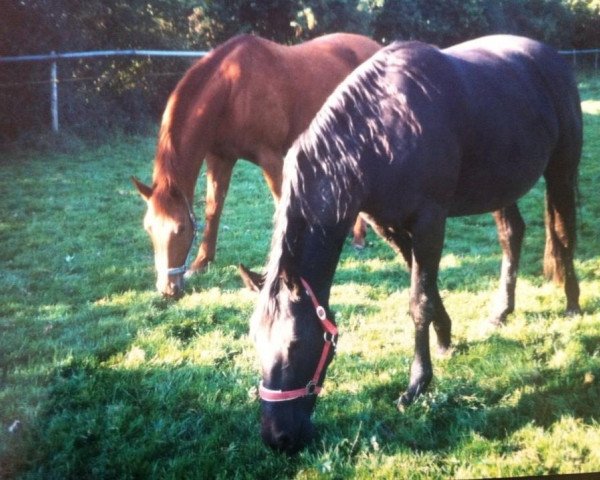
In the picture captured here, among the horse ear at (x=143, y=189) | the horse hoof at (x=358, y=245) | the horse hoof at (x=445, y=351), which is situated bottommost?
the horse hoof at (x=445, y=351)

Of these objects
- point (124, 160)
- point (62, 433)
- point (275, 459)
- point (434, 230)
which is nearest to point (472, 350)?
point (434, 230)

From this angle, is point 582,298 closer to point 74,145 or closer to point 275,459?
point 275,459

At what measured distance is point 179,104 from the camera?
215cm

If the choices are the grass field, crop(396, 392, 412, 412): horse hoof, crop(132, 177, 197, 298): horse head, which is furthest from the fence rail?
crop(396, 392, 412, 412): horse hoof

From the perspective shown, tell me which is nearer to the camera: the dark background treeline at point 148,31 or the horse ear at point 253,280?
the horse ear at point 253,280

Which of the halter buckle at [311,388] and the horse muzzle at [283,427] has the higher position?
the halter buckle at [311,388]

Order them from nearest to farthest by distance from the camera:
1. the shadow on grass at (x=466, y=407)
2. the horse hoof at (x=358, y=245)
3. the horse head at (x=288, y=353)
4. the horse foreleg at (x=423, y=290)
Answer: the horse head at (x=288, y=353), the shadow on grass at (x=466, y=407), the horse foreleg at (x=423, y=290), the horse hoof at (x=358, y=245)

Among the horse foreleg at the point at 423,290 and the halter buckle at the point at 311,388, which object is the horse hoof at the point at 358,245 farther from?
the halter buckle at the point at 311,388

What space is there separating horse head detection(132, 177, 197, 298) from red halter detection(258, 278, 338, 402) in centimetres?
85

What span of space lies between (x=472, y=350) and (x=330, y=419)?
588mm

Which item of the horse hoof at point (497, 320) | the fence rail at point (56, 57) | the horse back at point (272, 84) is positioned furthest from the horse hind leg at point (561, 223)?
the horse back at point (272, 84)

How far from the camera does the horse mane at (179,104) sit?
6.81ft

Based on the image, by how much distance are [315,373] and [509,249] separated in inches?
45.2

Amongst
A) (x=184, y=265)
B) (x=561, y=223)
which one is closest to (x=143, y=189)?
(x=184, y=265)
